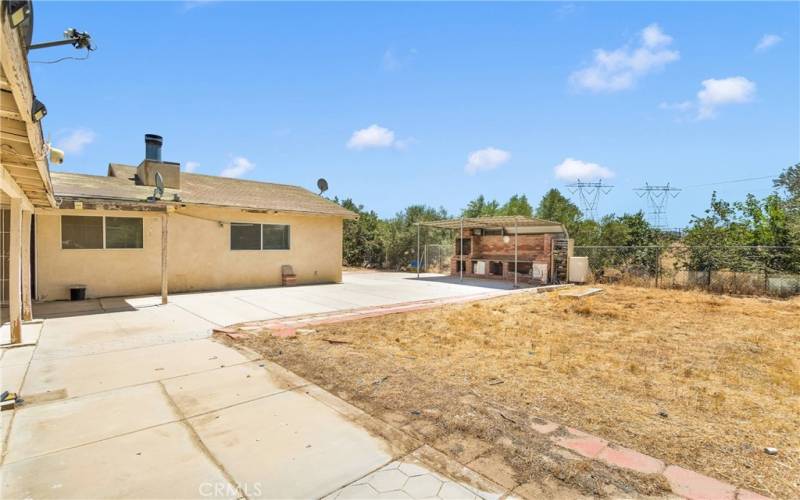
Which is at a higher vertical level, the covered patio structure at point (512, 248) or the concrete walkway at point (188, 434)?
the covered patio structure at point (512, 248)

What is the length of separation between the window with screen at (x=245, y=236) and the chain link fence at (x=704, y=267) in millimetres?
12347

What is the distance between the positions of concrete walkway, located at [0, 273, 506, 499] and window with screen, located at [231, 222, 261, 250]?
6257mm

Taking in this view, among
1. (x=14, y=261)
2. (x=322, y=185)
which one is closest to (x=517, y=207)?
(x=322, y=185)

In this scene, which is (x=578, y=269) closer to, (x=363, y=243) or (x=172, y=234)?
(x=363, y=243)

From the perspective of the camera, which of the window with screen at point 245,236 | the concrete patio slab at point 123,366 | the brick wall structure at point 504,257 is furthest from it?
the brick wall structure at point 504,257

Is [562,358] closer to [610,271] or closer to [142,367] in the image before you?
[142,367]

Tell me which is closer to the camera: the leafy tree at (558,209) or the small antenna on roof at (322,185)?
the small antenna on roof at (322,185)

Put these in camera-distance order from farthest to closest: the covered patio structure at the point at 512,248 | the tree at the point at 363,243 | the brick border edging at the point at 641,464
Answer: the tree at the point at 363,243 < the covered patio structure at the point at 512,248 < the brick border edging at the point at 641,464

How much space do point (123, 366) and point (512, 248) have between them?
14581 mm

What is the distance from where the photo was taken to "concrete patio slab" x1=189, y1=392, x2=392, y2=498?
7.95 ft

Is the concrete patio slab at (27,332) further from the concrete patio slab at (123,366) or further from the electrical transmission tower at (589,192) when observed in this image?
the electrical transmission tower at (589,192)

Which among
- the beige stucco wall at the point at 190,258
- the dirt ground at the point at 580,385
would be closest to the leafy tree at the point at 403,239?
the beige stucco wall at the point at 190,258

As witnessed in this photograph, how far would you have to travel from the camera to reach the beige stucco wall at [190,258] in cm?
899

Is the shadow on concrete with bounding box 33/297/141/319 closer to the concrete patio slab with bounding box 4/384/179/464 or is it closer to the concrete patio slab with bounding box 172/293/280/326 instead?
the concrete patio slab with bounding box 172/293/280/326
